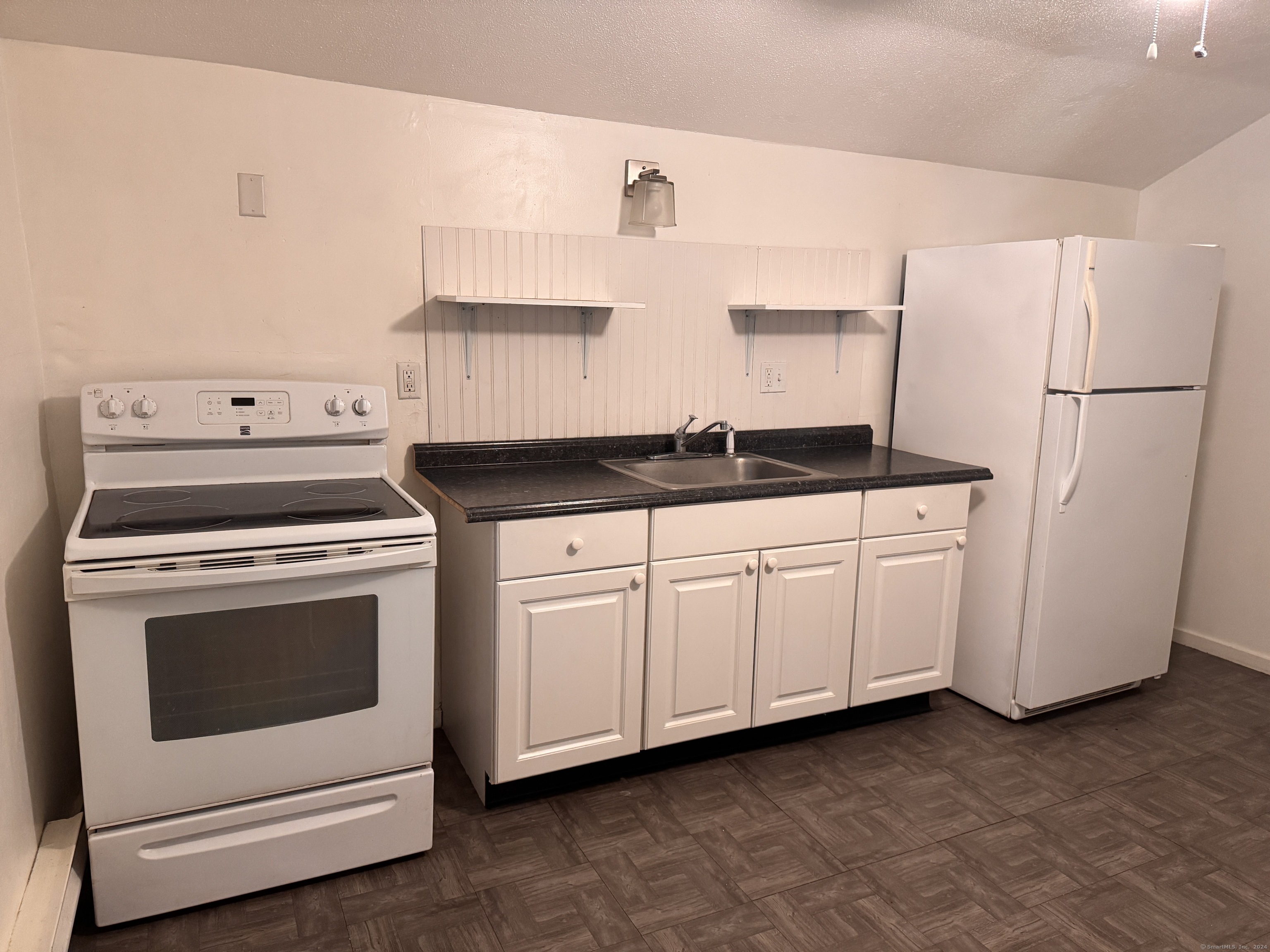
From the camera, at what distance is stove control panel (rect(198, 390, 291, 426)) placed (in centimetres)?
215

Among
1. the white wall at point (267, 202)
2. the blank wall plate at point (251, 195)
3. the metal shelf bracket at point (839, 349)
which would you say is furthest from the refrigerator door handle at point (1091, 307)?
the blank wall plate at point (251, 195)

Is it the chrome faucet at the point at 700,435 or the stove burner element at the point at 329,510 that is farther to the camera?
the chrome faucet at the point at 700,435

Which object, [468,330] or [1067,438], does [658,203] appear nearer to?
[468,330]

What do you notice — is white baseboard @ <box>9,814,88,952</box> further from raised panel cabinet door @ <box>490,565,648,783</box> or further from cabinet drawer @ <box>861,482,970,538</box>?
cabinet drawer @ <box>861,482,970,538</box>

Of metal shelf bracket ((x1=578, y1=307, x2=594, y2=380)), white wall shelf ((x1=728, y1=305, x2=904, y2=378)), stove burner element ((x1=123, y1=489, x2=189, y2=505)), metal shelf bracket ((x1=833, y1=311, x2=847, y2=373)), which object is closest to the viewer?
stove burner element ((x1=123, y1=489, x2=189, y2=505))

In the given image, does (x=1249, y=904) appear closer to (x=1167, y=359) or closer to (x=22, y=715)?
(x=1167, y=359)

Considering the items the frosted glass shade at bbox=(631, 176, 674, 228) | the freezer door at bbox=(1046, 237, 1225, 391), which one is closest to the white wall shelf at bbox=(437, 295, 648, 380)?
the frosted glass shade at bbox=(631, 176, 674, 228)

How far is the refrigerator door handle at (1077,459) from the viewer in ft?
8.84

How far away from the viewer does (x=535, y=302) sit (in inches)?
94.4

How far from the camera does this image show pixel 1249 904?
201cm

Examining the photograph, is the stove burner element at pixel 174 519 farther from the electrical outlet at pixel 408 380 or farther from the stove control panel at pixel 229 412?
the electrical outlet at pixel 408 380

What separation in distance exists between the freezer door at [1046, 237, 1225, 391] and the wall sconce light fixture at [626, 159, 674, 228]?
1.22 metres

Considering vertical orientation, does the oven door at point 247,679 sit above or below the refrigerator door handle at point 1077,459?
below

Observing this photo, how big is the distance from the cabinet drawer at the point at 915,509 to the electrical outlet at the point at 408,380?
1.39m
